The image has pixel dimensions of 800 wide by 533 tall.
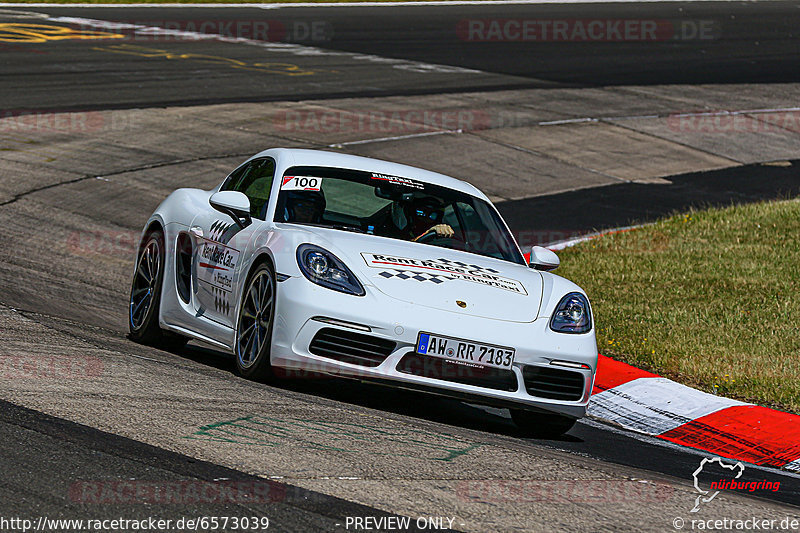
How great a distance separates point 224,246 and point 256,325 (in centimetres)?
96

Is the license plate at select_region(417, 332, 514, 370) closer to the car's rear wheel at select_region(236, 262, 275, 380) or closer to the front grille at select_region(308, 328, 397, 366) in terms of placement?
the front grille at select_region(308, 328, 397, 366)

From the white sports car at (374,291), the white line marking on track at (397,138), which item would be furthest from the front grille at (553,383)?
the white line marking on track at (397,138)

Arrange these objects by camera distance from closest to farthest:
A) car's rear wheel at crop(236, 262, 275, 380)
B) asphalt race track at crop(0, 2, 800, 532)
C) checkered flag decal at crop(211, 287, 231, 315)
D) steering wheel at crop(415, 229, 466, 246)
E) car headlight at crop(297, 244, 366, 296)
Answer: asphalt race track at crop(0, 2, 800, 532), car headlight at crop(297, 244, 366, 296), car's rear wheel at crop(236, 262, 275, 380), checkered flag decal at crop(211, 287, 231, 315), steering wheel at crop(415, 229, 466, 246)

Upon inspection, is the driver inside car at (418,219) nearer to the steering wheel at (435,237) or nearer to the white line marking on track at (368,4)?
the steering wheel at (435,237)

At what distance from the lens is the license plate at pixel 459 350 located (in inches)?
257

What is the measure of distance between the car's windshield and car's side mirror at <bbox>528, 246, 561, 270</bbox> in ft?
0.27

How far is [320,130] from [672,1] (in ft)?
90.5

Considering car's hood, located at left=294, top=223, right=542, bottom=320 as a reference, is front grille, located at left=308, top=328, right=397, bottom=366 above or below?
below

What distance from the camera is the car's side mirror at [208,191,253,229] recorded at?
7.51m

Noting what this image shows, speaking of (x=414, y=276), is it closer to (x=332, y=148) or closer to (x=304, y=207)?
(x=304, y=207)

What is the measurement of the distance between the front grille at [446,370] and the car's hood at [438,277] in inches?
12.0

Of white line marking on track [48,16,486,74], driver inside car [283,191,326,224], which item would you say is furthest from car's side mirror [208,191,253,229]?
white line marking on track [48,16,486,74]

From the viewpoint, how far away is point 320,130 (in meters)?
18.6

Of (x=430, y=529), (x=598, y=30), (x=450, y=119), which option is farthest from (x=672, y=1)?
(x=430, y=529)
